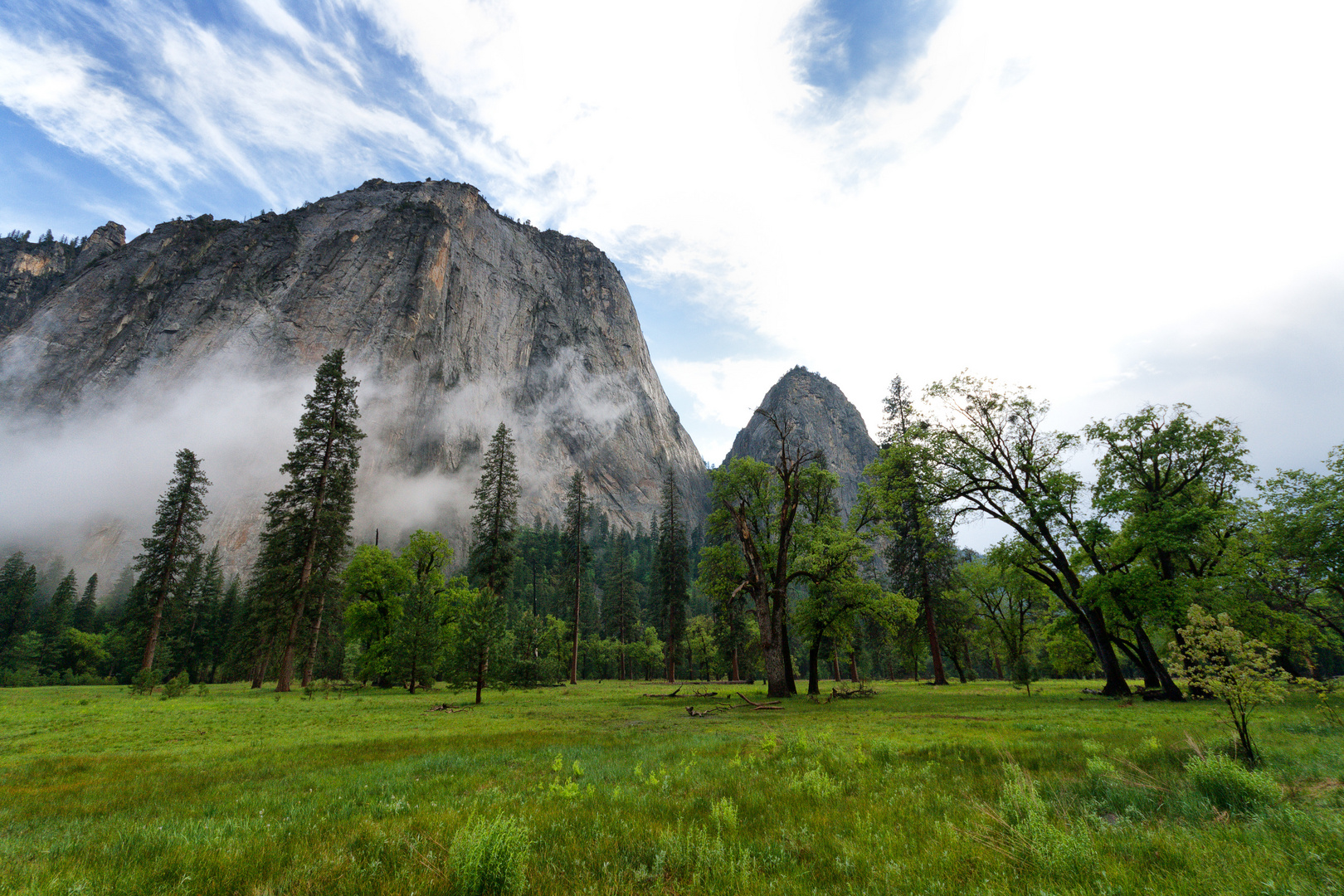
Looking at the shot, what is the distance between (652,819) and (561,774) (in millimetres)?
3228

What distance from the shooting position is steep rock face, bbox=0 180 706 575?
126562 mm

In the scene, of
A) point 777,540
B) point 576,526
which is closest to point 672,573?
point 576,526

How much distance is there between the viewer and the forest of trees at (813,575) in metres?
19.8

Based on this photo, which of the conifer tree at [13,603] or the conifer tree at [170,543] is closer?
the conifer tree at [170,543]

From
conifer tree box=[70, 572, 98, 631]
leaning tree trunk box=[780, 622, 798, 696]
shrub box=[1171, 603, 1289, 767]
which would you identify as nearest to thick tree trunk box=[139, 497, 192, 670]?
leaning tree trunk box=[780, 622, 798, 696]

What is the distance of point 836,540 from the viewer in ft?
80.2

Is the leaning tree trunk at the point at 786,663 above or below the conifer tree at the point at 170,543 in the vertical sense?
below

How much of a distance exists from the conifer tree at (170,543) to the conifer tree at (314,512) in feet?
28.4

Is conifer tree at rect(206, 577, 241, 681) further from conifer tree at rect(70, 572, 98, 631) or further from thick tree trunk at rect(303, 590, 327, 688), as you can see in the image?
thick tree trunk at rect(303, 590, 327, 688)

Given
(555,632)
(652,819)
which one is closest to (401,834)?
(652,819)

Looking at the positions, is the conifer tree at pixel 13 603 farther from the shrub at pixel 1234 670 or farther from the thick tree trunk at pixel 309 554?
the shrub at pixel 1234 670

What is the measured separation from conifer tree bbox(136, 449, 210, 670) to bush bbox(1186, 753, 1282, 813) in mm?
54622

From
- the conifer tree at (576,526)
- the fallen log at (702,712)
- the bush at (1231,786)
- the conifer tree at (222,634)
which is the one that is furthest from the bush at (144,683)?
the bush at (1231,786)

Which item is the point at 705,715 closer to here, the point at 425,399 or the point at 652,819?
the point at 652,819
